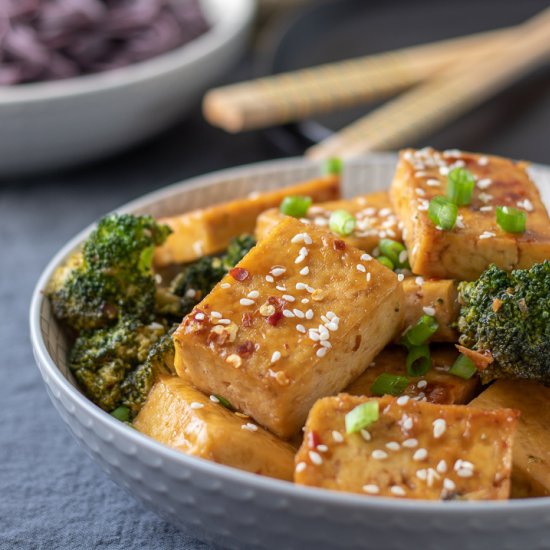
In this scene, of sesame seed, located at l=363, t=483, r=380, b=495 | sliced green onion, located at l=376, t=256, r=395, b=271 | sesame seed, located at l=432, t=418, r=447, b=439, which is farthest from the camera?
sliced green onion, located at l=376, t=256, r=395, b=271

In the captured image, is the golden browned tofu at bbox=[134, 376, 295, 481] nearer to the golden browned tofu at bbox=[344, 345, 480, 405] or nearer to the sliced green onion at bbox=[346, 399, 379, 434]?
the sliced green onion at bbox=[346, 399, 379, 434]

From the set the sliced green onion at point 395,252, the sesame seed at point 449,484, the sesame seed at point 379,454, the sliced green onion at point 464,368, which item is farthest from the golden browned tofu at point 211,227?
the sesame seed at point 449,484

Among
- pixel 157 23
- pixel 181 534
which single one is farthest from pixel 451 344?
pixel 157 23

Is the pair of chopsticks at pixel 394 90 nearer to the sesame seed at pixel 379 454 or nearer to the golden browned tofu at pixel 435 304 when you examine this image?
the golden browned tofu at pixel 435 304

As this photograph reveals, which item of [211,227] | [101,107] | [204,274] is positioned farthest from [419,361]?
[101,107]

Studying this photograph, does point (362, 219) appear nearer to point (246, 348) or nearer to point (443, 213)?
point (443, 213)

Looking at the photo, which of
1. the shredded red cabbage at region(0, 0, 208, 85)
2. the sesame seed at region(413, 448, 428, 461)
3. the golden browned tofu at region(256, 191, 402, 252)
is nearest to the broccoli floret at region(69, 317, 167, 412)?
the golden browned tofu at region(256, 191, 402, 252)

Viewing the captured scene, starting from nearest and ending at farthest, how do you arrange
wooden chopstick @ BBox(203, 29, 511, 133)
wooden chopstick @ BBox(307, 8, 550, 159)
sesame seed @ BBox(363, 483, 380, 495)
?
sesame seed @ BBox(363, 483, 380, 495) → wooden chopstick @ BBox(307, 8, 550, 159) → wooden chopstick @ BBox(203, 29, 511, 133)

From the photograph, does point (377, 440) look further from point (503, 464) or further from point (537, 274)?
point (537, 274)
